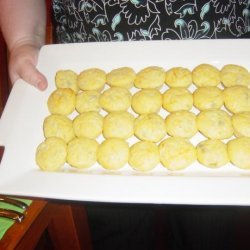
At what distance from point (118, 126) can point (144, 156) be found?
13 cm

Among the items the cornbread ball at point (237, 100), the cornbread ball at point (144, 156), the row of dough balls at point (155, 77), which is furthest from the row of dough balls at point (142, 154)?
the row of dough balls at point (155, 77)

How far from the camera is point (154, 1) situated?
1063 mm

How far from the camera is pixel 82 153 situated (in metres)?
0.96

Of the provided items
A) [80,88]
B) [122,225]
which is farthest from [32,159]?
[122,225]

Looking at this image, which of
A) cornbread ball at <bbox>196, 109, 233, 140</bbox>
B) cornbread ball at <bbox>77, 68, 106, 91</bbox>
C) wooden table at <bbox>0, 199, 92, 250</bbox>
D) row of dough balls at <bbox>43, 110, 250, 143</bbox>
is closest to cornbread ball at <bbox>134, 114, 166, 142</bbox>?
row of dough balls at <bbox>43, 110, 250, 143</bbox>

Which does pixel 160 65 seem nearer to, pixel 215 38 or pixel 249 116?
pixel 215 38

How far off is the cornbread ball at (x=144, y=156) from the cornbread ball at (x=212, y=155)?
120 millimetres

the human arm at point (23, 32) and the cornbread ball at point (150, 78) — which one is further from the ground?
the human arm at point (23, 32)

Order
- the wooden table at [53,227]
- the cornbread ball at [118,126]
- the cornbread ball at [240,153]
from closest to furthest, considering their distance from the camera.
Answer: the wooden table at [53,227], the cornbread ball at [240,153], the cornbread ball at [118,126]

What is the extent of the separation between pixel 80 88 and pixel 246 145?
572 mm

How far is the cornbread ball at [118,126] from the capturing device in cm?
101

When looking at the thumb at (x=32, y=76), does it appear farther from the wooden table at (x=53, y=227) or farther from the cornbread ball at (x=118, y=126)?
the wooden table at (x=53, y=227)

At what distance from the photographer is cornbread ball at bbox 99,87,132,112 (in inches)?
42.0

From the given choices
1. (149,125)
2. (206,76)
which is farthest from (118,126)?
(206,76)
